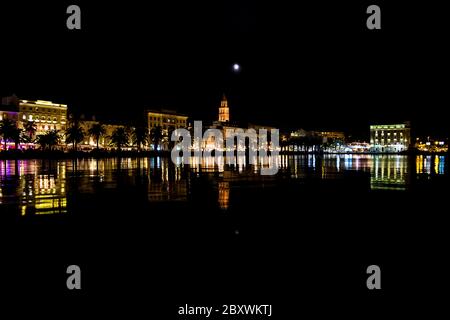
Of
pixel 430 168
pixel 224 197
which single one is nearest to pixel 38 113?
pixel 430 168

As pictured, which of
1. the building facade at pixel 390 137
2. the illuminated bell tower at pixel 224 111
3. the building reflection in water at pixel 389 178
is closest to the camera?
the building reflection in water at pixel 389 178

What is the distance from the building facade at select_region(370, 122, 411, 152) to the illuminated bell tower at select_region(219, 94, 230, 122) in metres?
60.7

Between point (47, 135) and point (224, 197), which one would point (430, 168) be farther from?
point (47, 135)

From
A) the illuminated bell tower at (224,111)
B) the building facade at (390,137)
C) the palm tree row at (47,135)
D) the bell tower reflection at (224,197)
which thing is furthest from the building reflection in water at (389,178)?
the building facade at (390,137)

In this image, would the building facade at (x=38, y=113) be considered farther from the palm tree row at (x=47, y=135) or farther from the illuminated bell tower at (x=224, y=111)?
the illuminated bell tower at (x=224, y=111)

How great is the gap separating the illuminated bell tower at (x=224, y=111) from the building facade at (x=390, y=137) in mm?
60713

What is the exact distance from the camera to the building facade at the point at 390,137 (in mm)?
159625

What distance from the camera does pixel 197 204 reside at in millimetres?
12961

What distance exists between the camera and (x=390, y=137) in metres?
164

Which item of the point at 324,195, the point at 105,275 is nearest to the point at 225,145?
the point at 324,195

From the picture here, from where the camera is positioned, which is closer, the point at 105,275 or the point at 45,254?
the point at 105,275

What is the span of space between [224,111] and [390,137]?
6924 centimetres
